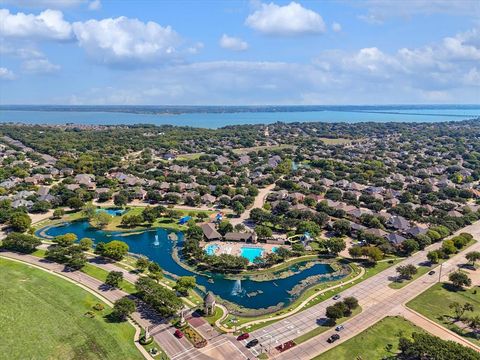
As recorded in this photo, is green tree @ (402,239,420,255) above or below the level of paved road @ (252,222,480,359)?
above


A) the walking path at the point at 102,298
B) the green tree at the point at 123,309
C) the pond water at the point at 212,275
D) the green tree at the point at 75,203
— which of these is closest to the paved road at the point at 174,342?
the walking path at the point at 102,298

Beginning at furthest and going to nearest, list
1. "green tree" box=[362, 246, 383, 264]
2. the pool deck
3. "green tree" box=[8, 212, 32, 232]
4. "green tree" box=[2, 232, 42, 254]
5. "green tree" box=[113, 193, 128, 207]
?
"green tree" box=[113, 193, 128, 207] → "green tree" box=[8, 212, 32, 232] → the pool deck → "green tree" box=[2, 232, 42, 254] → "green tree" box=[362, 246, 383, 264]

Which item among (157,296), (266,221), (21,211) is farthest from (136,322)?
(21,211)

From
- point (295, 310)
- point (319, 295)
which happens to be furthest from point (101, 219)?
point (319, 295)

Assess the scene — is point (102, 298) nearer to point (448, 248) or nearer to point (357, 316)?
point (357, 316)

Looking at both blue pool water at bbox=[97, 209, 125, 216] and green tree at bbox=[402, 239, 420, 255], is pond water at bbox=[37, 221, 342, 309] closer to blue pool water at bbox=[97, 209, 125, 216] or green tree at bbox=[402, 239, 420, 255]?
blue pool water at bbox=[97, 209, 125, 216]

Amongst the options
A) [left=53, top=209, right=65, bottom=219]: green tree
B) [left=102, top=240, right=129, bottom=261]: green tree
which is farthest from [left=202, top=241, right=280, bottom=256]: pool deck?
[left=53, top=209, right=65, bottom=219]: green tree

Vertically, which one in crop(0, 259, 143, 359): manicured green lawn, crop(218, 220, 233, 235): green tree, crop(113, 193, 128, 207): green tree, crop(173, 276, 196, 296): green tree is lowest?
crop(0, 259, 143, 359): manicured green lawn
